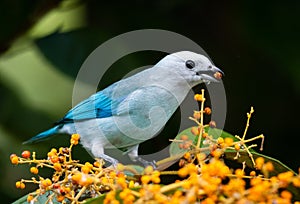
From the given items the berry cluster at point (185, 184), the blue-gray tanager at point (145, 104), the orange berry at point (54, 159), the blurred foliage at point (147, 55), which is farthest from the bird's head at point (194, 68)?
the blurred foliage at point (147, 55)

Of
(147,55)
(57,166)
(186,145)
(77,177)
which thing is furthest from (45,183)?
(147,55)

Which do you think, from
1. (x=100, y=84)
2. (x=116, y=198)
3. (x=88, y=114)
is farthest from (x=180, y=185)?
(x=100, y=84)

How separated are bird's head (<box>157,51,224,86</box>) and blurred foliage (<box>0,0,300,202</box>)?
1157mm

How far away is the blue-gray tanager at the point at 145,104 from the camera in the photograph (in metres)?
2.29

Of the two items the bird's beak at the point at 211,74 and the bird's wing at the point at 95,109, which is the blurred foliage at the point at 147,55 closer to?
the bird's wing at the point at 95,109

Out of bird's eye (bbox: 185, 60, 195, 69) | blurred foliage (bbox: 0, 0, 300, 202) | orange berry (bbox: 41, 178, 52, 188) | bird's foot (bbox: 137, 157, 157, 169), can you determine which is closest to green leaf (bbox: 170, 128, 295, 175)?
bird's foot (bbox: 137, 157, 157, 169)

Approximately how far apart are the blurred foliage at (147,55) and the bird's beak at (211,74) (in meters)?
1.22

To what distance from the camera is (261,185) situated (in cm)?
147

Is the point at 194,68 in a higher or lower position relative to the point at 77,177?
higher

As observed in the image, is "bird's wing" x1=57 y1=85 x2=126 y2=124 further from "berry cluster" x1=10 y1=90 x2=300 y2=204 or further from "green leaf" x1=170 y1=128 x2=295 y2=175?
"berry cluster" x1=10 y1=90 x2=300 y2=204

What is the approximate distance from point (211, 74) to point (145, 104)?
27 cm

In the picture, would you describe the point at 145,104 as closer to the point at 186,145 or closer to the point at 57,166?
the point at 186,145

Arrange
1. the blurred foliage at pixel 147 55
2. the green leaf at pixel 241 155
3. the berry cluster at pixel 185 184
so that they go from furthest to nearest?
the blurred foliage at pixel 147 55 < the green leaf at pixel 241 155 < the berry cluster at pixel 185 184

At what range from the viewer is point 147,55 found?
157 inches
